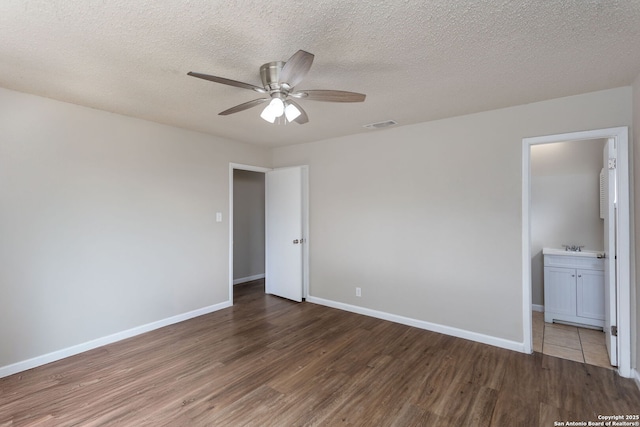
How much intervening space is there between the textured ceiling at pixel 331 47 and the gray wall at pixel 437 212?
0.32 meters

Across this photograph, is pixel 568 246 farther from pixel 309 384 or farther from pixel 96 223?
pixel 96 223

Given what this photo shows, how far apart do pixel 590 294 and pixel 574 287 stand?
0.15 metres

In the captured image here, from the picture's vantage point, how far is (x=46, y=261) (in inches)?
107

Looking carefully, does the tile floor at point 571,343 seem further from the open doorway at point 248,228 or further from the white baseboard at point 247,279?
the white baseboard at point 247,279

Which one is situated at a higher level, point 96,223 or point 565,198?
point 565,198

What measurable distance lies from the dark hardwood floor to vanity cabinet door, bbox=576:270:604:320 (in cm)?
111

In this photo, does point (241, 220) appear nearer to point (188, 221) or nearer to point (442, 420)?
point (188, 221)

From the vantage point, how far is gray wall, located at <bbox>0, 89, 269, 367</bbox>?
2.58 meters

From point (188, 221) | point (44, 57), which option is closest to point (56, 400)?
point (188, 221)

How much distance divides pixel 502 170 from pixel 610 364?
1.96 m

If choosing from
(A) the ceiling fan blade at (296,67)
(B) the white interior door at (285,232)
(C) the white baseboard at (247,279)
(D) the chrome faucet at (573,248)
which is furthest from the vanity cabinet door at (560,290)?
(C) the white baseboard at (247,279)

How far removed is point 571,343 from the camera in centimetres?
308

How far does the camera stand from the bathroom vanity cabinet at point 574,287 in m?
3.39

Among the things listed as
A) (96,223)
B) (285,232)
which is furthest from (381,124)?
(96,223)
